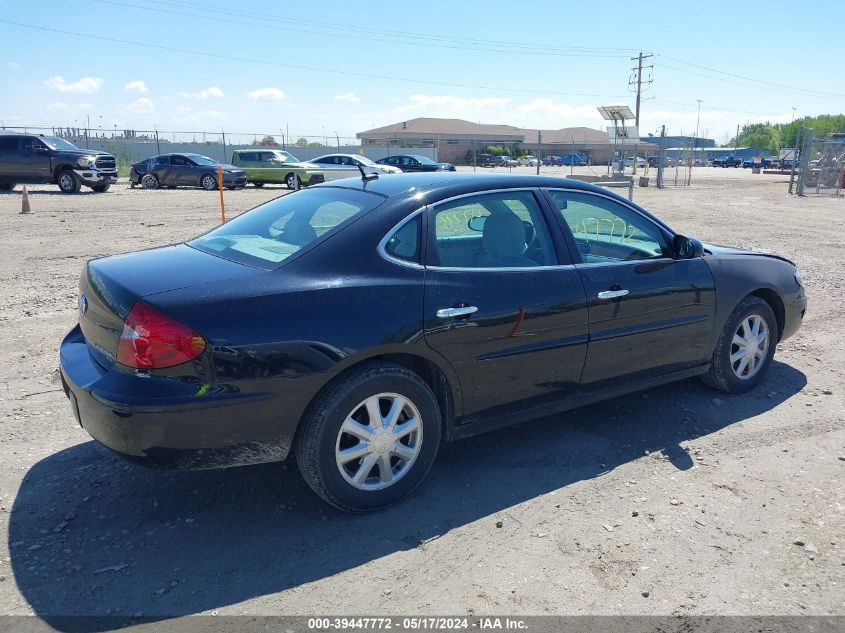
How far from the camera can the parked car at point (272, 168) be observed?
1113 inches

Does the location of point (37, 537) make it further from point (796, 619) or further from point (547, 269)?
point (796, 619)

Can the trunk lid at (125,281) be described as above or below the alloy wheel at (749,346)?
above

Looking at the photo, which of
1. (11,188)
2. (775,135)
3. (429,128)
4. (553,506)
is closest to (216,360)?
(553,506)

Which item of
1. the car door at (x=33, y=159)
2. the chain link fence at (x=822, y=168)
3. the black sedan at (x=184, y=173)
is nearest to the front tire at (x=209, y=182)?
the black sedan at (x=184, y=173)

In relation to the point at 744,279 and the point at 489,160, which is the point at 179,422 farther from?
the point at 489,160

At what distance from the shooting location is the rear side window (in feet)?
11.8

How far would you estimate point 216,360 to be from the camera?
9.96ft

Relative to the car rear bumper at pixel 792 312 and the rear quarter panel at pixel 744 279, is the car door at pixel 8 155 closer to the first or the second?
the rear quarter panel at pixel 744 279

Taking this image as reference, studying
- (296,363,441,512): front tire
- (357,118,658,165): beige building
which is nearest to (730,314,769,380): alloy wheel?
(296,363,441,512): front tire

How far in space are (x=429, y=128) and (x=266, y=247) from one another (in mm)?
83014

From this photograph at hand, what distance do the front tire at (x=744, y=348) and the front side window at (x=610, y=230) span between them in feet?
2.84

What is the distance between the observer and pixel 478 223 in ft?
13.8

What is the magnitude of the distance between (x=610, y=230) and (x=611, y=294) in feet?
2.26

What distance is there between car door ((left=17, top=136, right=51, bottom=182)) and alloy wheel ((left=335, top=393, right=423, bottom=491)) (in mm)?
22697
